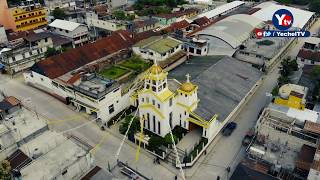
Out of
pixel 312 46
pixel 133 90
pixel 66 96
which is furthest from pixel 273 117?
pixel 66 96

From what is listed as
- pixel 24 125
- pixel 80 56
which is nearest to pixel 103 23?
pixel 80 56

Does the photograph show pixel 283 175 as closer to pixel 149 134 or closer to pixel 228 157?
pixel 228 157

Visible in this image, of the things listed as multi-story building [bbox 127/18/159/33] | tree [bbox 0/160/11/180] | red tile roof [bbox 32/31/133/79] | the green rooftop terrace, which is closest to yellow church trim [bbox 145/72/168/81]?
tree [bbox 0/160/11/180]

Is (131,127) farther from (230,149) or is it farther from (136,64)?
(136,64)

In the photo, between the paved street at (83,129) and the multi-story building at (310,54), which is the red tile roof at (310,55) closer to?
the multi-story building at (310,54)

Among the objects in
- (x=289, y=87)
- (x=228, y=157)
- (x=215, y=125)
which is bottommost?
(x=228, y=157)

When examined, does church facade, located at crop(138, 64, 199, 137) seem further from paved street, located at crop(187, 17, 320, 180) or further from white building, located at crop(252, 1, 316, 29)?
white building, located at crop(252, 1, 316, 29)

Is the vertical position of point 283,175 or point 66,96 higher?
point 66,96
